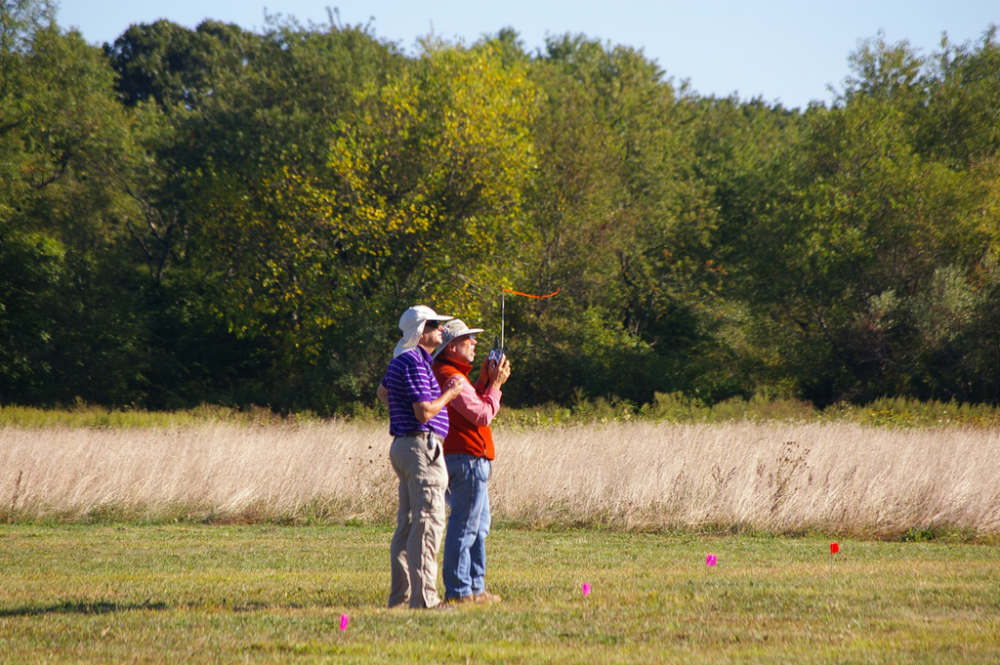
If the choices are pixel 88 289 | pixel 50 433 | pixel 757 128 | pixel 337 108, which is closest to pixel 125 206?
pixel 88 289

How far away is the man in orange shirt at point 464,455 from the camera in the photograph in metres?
6.09

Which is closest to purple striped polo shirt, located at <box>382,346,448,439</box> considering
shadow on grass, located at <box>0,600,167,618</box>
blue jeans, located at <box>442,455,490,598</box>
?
blue jeans, located at <box>442,455,490,598</box>

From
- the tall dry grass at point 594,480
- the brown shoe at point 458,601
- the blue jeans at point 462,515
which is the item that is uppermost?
the blue jeans at point 462,515

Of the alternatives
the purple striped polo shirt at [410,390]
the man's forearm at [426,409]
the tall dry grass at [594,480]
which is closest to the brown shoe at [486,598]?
the purple striped polo shirt at [410,390]

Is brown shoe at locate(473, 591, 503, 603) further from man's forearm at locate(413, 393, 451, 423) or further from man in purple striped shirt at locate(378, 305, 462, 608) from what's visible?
man's forearm at locate(413, 393, 451, 423)

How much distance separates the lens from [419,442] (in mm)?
5867

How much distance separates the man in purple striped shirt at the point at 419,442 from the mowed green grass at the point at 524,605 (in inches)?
15.0

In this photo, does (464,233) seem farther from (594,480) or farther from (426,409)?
(426,409)

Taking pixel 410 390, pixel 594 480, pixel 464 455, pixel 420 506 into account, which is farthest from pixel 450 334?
pixel 594 480

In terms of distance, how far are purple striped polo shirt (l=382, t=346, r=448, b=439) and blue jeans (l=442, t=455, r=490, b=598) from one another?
321mm

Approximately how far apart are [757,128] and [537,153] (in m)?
21.6

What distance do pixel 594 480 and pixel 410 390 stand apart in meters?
6.92

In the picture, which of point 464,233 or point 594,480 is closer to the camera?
point 594,480

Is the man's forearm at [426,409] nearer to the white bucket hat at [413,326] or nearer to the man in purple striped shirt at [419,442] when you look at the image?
the man in purple striped shirt at [419,442]
